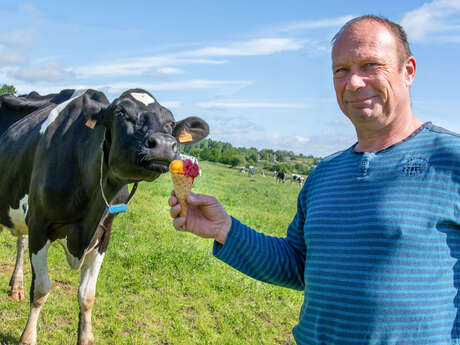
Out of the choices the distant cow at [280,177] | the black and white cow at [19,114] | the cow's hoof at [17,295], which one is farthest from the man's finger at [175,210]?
the distant cow at [280,177]

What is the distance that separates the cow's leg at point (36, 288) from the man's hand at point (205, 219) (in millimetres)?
2937

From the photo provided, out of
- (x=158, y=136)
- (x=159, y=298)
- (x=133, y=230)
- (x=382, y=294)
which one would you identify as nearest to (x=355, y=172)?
(x=382, y=294)

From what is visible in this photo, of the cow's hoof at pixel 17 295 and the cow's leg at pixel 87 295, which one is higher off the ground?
the cow's leg at pixel 87 295

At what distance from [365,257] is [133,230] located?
7.96 m

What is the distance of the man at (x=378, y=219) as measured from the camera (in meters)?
1.67

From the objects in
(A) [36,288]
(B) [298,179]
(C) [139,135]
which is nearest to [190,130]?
(C) [139,135]

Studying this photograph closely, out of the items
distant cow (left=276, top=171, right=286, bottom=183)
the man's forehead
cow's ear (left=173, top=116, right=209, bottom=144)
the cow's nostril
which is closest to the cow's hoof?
cow's ear (left=173, top=116, right=209, bottom=144)

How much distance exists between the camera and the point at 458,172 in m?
1.68

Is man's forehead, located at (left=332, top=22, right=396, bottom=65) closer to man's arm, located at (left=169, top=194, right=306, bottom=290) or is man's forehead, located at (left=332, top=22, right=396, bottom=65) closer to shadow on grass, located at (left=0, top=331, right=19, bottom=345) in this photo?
man's arm, located at (left=169, top=194, right=306, bottom=290)

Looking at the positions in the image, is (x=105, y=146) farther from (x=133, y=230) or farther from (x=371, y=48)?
(x=133, y=230)

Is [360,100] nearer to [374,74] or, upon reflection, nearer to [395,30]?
[374,74]

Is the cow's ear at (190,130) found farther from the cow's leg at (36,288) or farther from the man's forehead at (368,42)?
the man's forehead at (368,42)

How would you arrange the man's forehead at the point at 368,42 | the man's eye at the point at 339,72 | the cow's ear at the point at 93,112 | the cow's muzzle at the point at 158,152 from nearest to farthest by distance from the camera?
the man's forehead at the point at 368,42 < the man's eye at the point at 339,72 < the cow's muzzle at the point at 158,152 < the cow's ear at the point at 93,112

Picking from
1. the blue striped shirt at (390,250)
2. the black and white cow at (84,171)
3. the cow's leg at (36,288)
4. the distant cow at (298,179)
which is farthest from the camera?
the distant cow at (298,179)
